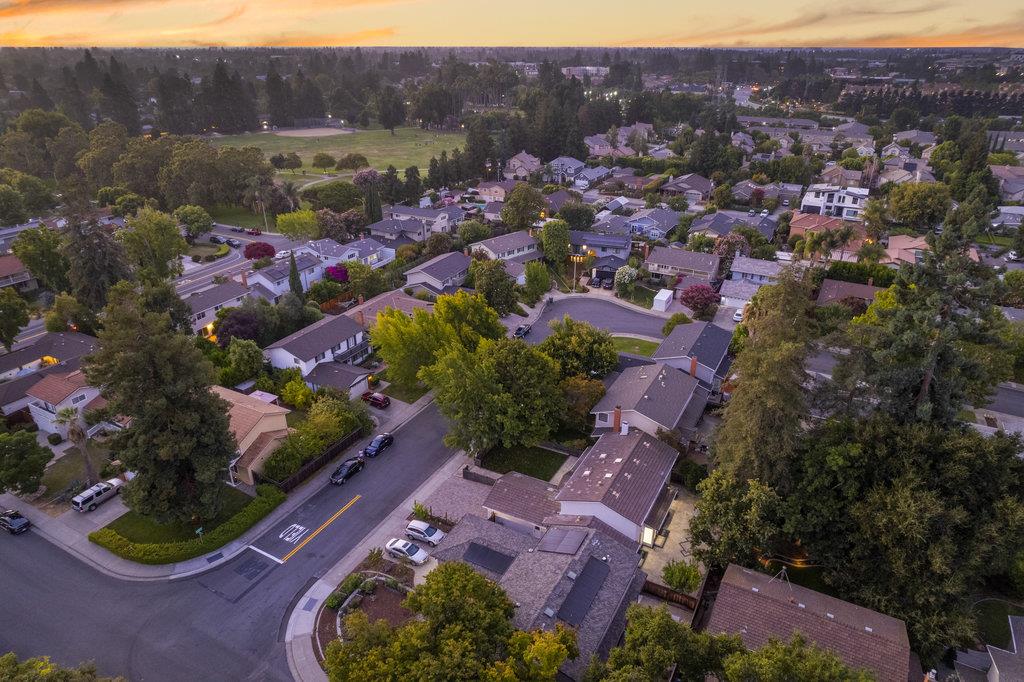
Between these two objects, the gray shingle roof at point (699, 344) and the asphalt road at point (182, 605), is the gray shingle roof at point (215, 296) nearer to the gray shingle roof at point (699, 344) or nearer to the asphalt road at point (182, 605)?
the asphalt road at point (182, 605)

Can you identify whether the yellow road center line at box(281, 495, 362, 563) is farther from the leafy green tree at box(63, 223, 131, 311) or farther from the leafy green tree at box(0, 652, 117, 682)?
the leafy green tree at box(63, 223, 131, 311)

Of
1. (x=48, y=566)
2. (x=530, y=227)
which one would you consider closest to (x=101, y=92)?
(x=530, y=227)

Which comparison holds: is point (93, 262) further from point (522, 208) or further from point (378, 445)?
point (522, 208)

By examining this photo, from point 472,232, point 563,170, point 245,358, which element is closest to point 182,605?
point 245,358

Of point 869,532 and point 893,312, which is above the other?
point 893,312

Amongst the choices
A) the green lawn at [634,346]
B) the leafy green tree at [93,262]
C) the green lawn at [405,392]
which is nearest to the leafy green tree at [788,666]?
the green lawn at [405,392]

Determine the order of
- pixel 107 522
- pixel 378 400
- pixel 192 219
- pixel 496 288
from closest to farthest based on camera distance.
→ pixel 107 522, pixel 378 400, pixel 496 288, pixel 192 219

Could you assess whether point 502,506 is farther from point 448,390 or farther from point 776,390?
point 776,390
